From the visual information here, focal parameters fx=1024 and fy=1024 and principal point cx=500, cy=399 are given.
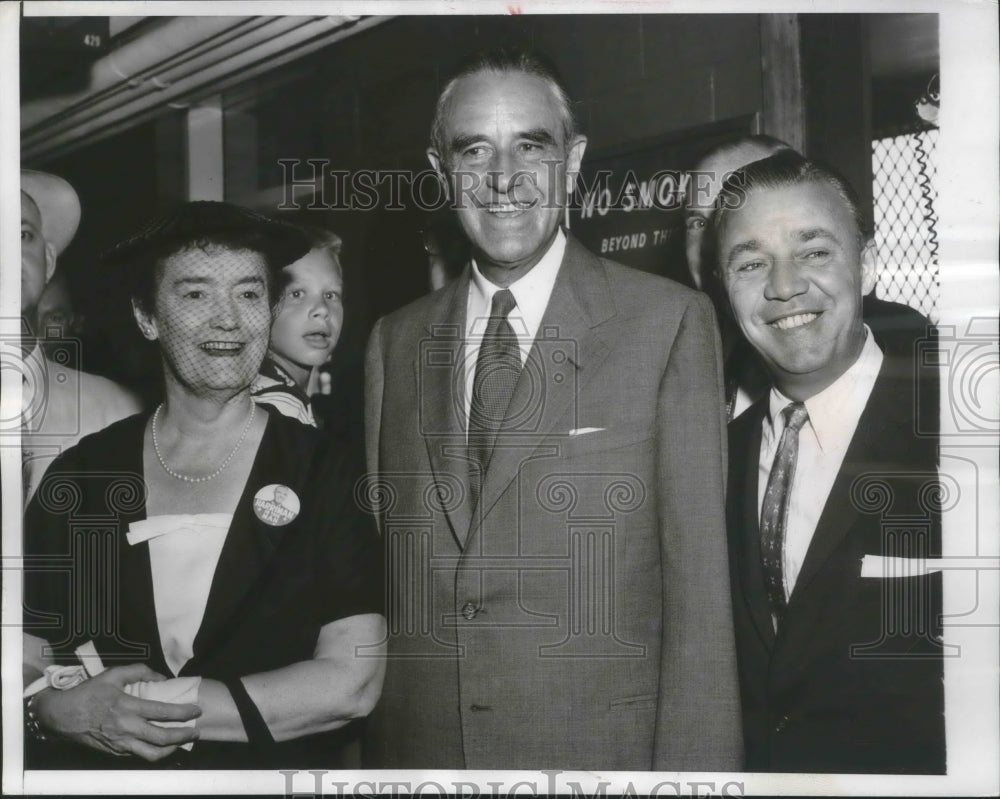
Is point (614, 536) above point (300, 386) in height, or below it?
below

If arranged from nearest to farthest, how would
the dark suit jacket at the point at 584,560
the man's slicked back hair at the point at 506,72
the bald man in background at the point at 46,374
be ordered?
the dark suit jacket at the point at 584,560 → the man's slicked back hair at the point at 506,72 → the bald man in background at the point at 46,374

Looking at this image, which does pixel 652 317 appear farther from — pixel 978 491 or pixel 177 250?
pixel 177 250

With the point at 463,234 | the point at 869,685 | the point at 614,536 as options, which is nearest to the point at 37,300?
the point at 463,234

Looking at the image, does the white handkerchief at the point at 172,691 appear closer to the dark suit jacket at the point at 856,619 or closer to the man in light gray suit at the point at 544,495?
the man in light gray suit at the point at 544,495

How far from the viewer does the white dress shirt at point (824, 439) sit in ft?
8.11

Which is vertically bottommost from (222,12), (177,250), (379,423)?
(379,423)

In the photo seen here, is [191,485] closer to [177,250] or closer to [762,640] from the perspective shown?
[177,250]

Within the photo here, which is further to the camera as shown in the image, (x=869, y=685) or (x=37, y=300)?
(x=37, y=300)

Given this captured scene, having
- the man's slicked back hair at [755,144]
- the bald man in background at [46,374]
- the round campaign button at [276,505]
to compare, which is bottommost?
the round campaign button at [276,505]

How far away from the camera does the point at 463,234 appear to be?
2.56 m

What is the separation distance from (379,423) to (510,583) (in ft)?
1.68

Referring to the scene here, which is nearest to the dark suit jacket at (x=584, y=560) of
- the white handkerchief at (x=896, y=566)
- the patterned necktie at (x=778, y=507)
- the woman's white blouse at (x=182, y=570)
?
the patterned necktie at (x=778, y=507)

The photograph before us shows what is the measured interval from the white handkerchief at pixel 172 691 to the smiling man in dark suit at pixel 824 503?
1.34m

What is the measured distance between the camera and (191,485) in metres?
2.58
